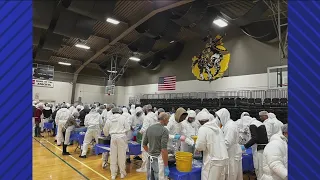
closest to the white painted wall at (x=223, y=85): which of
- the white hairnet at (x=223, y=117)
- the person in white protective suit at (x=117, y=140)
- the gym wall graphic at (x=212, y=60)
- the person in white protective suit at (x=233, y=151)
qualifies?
the gym wall graphic at (x=212, y=60)

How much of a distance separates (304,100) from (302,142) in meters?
0.28

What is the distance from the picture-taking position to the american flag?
47.2ft

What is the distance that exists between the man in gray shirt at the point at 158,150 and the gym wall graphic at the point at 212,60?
29.6 ft

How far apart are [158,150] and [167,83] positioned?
1204 centimetres

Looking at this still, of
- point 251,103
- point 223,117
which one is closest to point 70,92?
point 251,103

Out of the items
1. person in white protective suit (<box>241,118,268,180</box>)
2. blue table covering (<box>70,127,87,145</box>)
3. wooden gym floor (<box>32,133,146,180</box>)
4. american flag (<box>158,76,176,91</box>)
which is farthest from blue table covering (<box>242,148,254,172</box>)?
american flag (<box>158,76,176,91</box>)

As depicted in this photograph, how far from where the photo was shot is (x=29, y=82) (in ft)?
3.96

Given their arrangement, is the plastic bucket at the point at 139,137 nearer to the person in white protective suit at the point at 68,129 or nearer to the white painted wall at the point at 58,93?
the person in white protective suit at the point at 68,129

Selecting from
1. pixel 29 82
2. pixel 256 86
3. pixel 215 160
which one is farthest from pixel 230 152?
pixel 256 86

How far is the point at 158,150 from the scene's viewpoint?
291cm

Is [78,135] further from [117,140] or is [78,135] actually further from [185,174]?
[185,174]

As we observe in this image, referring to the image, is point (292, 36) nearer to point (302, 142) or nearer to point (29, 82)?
point (302, 142)

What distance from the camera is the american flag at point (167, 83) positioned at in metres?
14.4

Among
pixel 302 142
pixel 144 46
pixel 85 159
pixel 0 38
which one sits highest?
pixel 144 46
